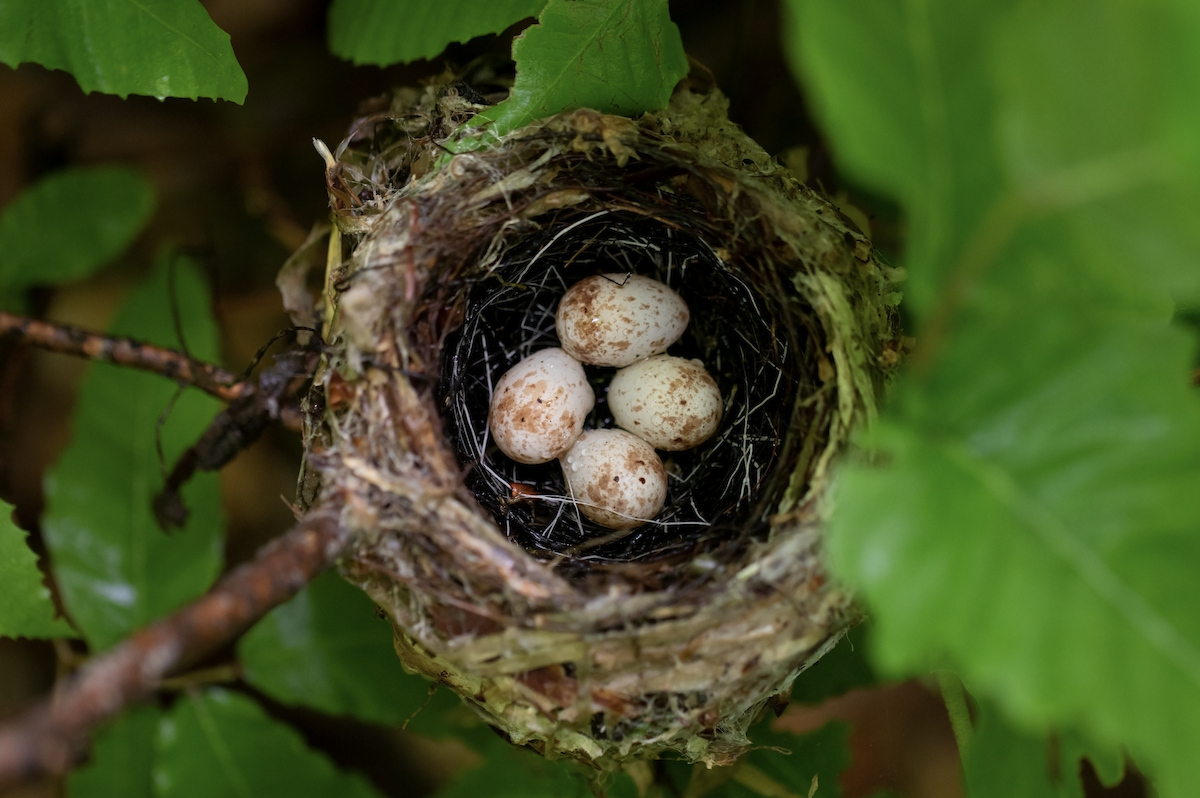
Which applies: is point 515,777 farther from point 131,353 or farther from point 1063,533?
point 1063,533

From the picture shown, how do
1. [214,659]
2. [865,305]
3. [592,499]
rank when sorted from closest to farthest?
[865,305]
[592,499]
[214,659]

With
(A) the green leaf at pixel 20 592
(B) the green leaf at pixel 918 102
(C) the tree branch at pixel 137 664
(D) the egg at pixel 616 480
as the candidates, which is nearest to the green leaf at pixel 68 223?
(A) the green leaf at pixel 20 592

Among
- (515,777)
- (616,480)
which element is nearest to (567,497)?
(616,480)

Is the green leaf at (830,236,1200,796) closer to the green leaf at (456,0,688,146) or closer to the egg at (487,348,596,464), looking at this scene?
the green leaf at (456,0,688,146)

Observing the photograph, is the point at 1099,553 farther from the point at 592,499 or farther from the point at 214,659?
the point at 214,659

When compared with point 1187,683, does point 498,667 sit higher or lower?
lower

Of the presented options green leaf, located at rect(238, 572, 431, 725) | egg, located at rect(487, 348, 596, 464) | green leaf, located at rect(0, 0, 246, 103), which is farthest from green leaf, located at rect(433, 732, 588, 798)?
green leaf, located at rect(0, 0, 246, 103)

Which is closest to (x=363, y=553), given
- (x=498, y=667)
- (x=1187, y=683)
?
(x=498, y=667)
